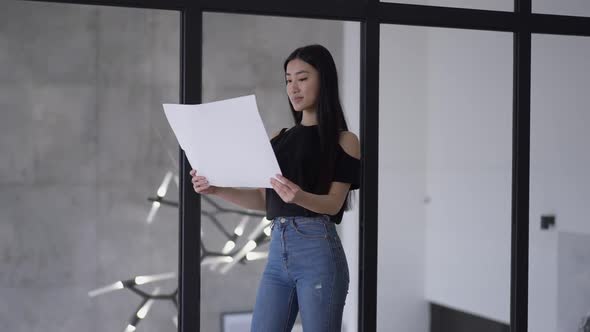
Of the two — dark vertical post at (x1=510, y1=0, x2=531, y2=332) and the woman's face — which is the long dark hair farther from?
dark vertical post at (x1=510, y1=0, x2=531, y2=332)

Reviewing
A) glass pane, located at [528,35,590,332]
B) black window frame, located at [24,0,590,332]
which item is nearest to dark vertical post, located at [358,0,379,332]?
black window frame, located at [24,0,590,332]

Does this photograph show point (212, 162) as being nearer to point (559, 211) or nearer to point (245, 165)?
point (245, 165)

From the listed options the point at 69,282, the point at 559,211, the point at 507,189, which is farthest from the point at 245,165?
the point at 559,211

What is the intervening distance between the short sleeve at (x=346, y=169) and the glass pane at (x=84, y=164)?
525 millimetres

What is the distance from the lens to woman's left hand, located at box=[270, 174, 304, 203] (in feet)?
6.66

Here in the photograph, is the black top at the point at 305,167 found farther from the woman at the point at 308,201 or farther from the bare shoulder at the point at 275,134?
the bare shoulder at the point at 275,134

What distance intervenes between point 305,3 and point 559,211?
131 cm

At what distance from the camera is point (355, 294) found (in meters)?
2.63

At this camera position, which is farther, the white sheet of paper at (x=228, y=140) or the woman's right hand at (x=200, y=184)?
the woman's right hand at (x=200, y=184)

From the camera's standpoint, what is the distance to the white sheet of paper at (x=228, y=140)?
2.03 m

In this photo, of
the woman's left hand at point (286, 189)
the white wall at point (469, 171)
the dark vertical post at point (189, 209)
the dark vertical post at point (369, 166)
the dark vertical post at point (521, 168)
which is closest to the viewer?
the woman's left hand at point (286, 189)

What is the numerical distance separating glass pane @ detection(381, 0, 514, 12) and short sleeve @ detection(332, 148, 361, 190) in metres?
0.76

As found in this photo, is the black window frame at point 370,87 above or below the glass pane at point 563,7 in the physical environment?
below

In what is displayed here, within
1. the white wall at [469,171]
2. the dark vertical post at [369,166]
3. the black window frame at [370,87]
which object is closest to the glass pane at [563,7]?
the black window frame at [370,87]
